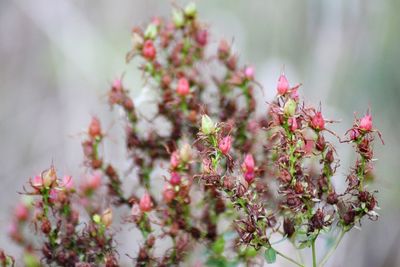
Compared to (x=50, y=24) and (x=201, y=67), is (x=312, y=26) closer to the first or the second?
(x=50, y=24)

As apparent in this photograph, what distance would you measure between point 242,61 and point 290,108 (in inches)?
144

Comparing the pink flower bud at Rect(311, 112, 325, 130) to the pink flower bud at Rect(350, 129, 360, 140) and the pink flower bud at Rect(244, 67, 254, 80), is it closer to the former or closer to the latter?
the pink flower bud at Rect(350, 129, 360, 140)

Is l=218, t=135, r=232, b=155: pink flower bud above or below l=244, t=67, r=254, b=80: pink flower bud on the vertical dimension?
below

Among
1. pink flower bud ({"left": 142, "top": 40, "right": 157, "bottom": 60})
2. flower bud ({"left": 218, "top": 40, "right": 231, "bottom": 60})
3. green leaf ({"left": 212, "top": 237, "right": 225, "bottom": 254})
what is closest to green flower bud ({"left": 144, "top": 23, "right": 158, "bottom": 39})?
pink flower bud ({"left": 142, "top": 40, "right": 157, "bottom": 60})

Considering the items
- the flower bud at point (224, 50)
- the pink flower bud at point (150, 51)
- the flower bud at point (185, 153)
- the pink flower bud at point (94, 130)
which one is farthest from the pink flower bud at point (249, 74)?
the pink flower bud at point (94, 130)

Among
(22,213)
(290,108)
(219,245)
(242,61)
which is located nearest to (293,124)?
(290,108)

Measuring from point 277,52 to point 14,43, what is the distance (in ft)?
7.74

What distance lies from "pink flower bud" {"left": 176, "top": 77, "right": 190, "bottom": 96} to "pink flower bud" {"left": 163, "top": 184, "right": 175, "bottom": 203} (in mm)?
339

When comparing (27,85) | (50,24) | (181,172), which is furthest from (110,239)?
(27,85)

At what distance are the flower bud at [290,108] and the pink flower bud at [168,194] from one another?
1.61 ft

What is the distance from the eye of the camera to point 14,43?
6.07 m

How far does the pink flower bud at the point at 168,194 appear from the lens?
6.71 feet

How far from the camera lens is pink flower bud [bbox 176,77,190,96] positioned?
2.22 metres

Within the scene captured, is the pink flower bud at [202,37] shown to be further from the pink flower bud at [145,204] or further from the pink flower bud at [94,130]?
the pink flower bud at [145,204]
